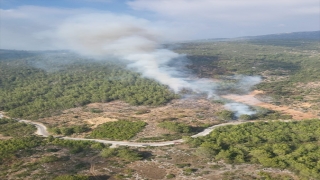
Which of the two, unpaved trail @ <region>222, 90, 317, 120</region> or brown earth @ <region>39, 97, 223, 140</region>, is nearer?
brown earth @ <region>39, 97, 223, 140</region>

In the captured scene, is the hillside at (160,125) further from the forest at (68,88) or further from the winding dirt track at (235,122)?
the winding dirt track at (235,122)

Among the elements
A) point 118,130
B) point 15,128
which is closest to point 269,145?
point 118,130

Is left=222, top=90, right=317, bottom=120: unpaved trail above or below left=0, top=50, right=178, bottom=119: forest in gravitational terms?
below

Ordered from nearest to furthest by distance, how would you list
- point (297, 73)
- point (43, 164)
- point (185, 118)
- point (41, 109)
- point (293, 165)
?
A: point (293, 165)
point (43, 164)
point (185, 118)
point (41, 109)
point (297, 73)

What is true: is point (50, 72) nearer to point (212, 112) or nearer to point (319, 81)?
point (212, 112)

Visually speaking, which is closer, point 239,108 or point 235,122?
point 235,122

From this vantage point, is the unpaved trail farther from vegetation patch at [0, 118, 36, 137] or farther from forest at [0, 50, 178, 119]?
vegetation patch at [0, 118, 36, 137]

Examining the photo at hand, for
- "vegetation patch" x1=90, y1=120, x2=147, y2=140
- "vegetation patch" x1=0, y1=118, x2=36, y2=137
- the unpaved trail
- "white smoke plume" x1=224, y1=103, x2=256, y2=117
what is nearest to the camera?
"vegetation patch" x1=90, y1=120, x2=147, y2=140

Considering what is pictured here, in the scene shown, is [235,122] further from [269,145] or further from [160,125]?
[160,125]

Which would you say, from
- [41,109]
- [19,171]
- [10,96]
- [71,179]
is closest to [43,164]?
[19,171]

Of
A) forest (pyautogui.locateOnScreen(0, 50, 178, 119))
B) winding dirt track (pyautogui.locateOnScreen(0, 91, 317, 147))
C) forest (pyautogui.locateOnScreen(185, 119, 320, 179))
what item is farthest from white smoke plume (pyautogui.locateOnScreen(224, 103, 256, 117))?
forest (pyautogui.locateOnScreen(0, 50, 178, 119))

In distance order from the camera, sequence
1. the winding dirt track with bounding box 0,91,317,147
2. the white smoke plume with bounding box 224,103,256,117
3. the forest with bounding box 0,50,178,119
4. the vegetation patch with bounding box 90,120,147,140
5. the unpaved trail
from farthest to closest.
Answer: the forest with bounding box 0,50,178,119, the white smoke plume with bounding box 224,103,256,117, the unpaved trail, the vegetation patch with bounding box 90,120,147,140, the winding dirt track with bounding box 0,91,317,147
